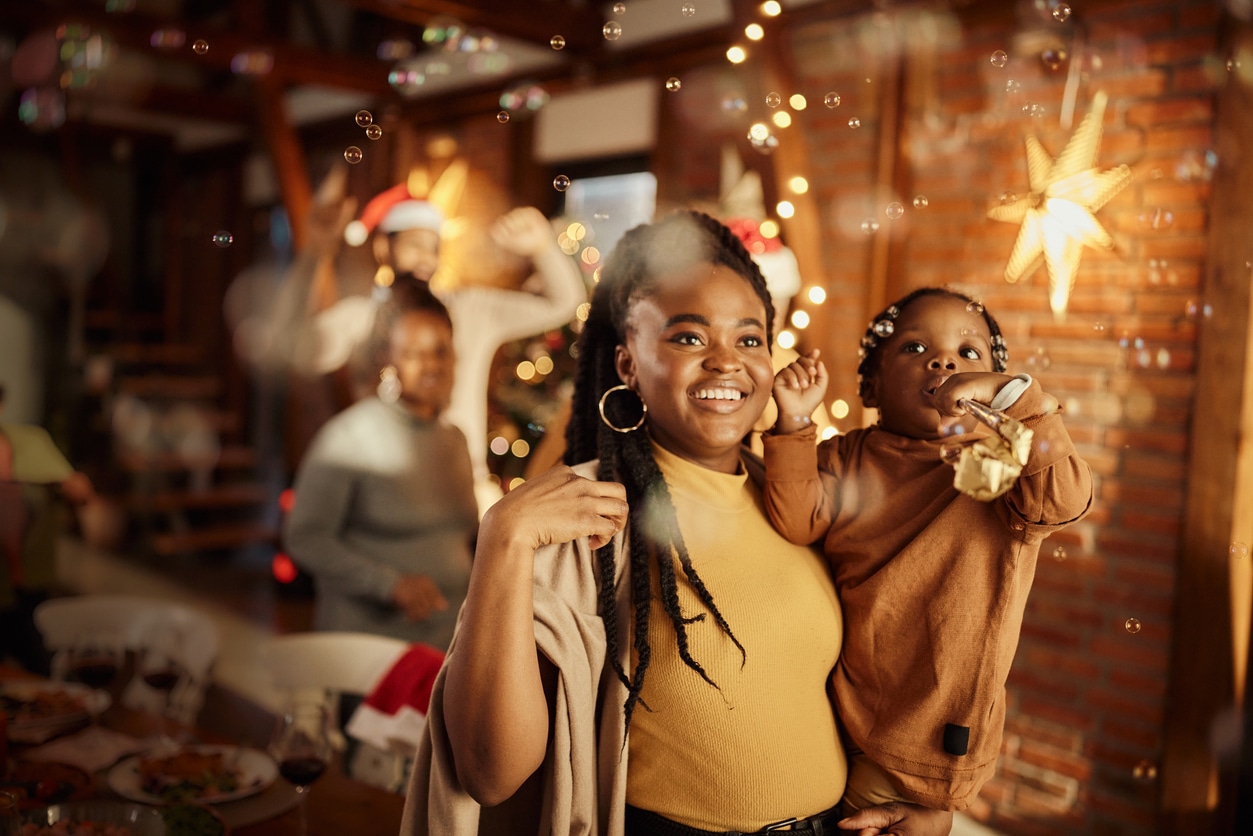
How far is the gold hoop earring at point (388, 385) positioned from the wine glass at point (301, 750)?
40.6 inches

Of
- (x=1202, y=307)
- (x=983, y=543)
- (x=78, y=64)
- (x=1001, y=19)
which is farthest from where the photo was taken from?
(x=78, y=64)

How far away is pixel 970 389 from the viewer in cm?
97

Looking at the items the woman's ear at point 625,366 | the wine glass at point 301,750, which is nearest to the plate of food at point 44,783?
the wine glass at point 301,750

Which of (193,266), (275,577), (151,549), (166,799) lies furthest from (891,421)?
(193,266)

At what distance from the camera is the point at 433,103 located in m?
5.42

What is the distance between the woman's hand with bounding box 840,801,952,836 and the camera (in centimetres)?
111

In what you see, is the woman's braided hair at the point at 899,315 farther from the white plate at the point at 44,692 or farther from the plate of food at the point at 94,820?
the white plate at the point at 44,692

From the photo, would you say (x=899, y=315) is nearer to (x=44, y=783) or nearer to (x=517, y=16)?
(x=44, y=783)

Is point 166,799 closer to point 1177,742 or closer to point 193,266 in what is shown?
point 1177,742

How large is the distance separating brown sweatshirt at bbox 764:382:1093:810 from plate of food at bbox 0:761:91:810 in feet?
4.37

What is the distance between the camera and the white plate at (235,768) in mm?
1631

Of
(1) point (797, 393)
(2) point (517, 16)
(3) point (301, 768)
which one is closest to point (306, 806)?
(3) point (301, 768)

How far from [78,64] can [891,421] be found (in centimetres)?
410

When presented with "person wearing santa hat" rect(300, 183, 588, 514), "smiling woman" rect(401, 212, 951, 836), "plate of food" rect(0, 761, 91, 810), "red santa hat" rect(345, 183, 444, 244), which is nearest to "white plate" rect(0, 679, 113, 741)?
"plate of food" rect(0, 761, 91, 810)
